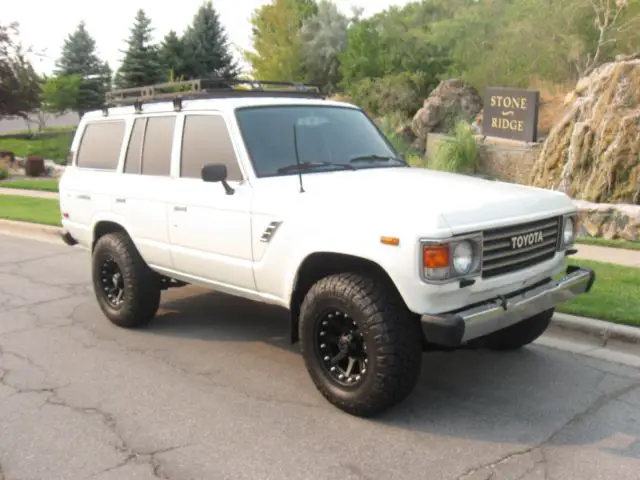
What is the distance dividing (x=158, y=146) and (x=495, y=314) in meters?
3.32

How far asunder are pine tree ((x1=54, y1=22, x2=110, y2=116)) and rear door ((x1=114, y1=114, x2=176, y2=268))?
182 feet

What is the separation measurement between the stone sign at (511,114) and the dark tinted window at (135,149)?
42.8ft

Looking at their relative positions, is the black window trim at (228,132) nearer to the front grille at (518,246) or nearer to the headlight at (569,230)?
the front grille at (518,246)

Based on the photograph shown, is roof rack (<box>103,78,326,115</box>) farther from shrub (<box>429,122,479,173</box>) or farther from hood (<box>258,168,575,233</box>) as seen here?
shrub (<box>429,122,479,173</box>)

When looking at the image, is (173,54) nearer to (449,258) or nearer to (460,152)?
(460,152)

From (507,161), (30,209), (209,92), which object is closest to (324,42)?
(507,161)

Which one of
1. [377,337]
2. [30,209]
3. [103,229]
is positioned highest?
[103,229]

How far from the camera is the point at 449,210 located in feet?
12.7

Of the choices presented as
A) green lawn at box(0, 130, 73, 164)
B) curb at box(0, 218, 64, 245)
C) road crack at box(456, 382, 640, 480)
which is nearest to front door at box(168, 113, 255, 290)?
road crack at box(456, 382, 640, 480)

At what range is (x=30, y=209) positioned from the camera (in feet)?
46.6

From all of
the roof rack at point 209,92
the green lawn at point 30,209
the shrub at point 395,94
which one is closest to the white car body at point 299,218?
the roof rack at point 209,92

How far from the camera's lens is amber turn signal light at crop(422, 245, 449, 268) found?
3.75 metres

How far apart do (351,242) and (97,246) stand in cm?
320

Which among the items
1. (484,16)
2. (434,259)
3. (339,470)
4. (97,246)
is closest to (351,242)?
(434,259)
